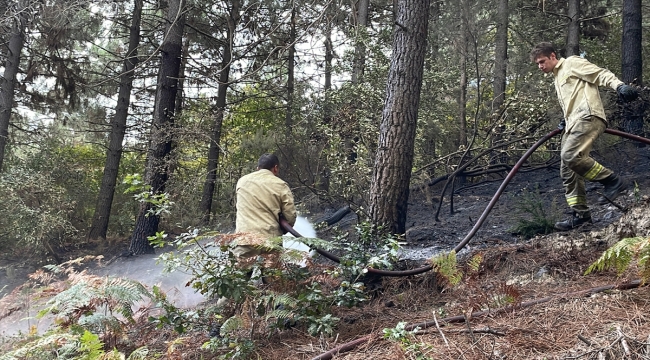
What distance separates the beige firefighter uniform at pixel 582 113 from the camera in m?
5.16

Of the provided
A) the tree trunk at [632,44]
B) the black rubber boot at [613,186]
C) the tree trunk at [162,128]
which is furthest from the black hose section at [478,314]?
the tree trunk at [632,44]

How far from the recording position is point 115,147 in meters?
14.2

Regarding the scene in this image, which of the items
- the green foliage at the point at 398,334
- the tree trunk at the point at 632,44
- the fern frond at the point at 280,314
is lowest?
the fern frond at the point at 280,314

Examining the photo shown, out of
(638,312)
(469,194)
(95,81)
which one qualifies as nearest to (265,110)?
(95,81)

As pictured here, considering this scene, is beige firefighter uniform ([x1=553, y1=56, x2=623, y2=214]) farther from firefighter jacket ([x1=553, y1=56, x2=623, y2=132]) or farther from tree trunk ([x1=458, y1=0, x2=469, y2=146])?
tree trunk ([x1=458, y1=0, x2=469, y2=146])

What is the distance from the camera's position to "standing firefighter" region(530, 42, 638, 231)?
203 inches

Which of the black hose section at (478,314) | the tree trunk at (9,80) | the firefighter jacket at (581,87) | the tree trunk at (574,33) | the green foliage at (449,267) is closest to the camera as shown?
the black hose section at (478,314)

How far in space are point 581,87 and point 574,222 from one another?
4.89ft

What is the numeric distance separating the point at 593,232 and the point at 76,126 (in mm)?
14372

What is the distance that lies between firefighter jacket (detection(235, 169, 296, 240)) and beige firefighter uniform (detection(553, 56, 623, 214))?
2997 mm

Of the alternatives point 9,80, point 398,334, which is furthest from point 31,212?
point 398,334

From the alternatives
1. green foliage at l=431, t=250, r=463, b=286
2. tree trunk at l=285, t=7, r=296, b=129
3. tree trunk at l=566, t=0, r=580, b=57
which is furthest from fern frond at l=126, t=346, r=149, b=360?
tree trunk at l=566, t=0, r=580, b=57

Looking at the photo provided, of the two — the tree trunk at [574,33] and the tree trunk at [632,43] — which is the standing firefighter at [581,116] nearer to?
the tree trunk at [632,43]

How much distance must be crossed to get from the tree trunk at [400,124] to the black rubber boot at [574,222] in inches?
68.9
